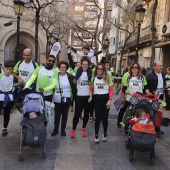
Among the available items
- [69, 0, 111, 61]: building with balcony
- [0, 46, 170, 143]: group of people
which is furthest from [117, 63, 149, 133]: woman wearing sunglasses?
[69, 0, 111, 61]: building with balcony

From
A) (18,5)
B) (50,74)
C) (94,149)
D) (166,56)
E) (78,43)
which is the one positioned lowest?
(94,149)

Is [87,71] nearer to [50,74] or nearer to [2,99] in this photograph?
[50,74]

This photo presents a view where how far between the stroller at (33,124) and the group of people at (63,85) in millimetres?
408

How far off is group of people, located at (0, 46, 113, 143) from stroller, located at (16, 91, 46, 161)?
41 cm

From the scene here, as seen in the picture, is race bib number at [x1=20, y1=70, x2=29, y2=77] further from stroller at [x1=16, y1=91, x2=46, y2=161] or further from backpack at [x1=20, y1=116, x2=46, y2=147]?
backpack at [x1=20, y1=116, x2=46, y2=147]

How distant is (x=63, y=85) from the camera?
5539 mm

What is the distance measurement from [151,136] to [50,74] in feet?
8.36

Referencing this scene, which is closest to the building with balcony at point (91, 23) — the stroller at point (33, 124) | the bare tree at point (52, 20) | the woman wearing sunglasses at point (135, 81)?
the bare tree at point (52, 20)

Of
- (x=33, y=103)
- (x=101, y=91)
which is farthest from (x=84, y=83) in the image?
(x=33, y=103)

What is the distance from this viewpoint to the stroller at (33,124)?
416cm

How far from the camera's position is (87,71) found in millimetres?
5633

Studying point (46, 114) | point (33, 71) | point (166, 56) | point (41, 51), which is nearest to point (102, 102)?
point (46, 114)

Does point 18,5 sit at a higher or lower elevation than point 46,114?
higher

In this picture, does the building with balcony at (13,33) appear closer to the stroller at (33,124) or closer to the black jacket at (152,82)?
the black jacket at (152,82)
